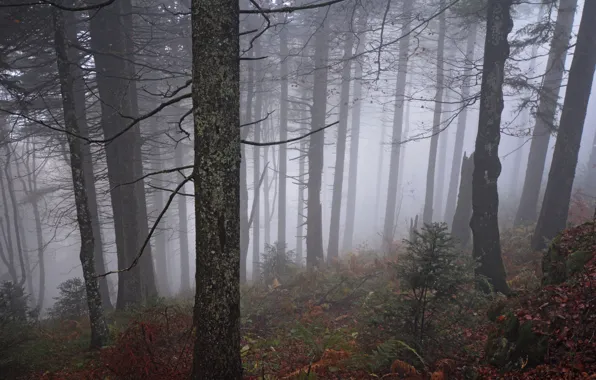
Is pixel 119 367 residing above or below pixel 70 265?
above

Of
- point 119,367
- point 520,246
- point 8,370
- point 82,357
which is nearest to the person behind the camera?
point 119,367

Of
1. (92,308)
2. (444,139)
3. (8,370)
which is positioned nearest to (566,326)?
(92,308)

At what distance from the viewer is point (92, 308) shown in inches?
267

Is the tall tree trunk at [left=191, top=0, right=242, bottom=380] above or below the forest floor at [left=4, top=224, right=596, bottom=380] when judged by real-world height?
above

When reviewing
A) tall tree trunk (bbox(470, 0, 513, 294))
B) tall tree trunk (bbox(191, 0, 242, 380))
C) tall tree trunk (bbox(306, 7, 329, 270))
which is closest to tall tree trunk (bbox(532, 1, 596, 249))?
tall tree trunk (bbox(470, 0, 513, 294))

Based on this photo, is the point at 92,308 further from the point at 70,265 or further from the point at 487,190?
the point at 70,265

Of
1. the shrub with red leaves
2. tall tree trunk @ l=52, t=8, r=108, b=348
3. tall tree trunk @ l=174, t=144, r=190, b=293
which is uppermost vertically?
tall tree trunk @ l=52, t=8, r=108, b=348

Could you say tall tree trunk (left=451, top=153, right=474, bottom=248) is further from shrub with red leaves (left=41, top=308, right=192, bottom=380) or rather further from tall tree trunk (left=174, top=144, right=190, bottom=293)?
tall tree trunk (left=174, top=144, right=190, bottom=293)

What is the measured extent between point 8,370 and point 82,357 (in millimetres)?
1111

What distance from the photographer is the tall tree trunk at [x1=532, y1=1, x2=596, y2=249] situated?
9.64 metres

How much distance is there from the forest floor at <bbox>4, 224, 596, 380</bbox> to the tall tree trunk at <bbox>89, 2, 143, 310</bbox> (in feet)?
4.49

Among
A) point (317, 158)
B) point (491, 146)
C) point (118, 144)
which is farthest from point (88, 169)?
point (491, 146)

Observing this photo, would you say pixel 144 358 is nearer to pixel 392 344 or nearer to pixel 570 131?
pixel 392 344

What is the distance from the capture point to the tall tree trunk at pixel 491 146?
7699 millimetres
